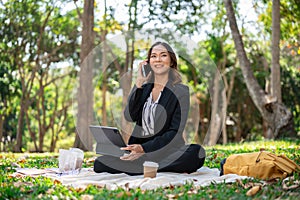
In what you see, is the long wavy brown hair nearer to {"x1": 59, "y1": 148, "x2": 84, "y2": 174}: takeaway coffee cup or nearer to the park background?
{"x1": 59, "y1": 148, "x2": 84, "y2": 174}: takeaway coffee cup

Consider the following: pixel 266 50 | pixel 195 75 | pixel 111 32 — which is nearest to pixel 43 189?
pixel 111 32

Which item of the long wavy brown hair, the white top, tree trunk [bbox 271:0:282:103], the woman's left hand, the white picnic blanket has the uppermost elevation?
tree trunk [bbox 271:0:282:103]

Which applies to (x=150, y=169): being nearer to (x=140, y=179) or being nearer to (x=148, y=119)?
(x=140, y=179)

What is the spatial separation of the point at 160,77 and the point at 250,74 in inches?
200

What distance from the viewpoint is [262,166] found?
3.64 m

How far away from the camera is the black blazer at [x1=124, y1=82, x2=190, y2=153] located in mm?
4156

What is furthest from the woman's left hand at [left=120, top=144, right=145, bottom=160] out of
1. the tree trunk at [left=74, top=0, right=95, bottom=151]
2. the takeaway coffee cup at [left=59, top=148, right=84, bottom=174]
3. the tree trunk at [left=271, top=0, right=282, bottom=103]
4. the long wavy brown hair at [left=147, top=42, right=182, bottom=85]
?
the tree trunk at [left=271, top=0, right=282, bottom=103]

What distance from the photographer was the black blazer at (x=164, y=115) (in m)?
4.16

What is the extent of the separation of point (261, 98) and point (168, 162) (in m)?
5.39

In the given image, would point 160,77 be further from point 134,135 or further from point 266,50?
point 266,50

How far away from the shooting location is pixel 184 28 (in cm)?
1127

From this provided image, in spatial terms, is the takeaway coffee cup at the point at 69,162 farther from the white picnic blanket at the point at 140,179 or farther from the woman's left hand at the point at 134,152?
the woman's left hand at the point at 134,152

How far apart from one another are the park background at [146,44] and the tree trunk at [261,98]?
0.02m

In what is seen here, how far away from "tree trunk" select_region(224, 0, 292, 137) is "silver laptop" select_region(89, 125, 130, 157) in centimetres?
545
